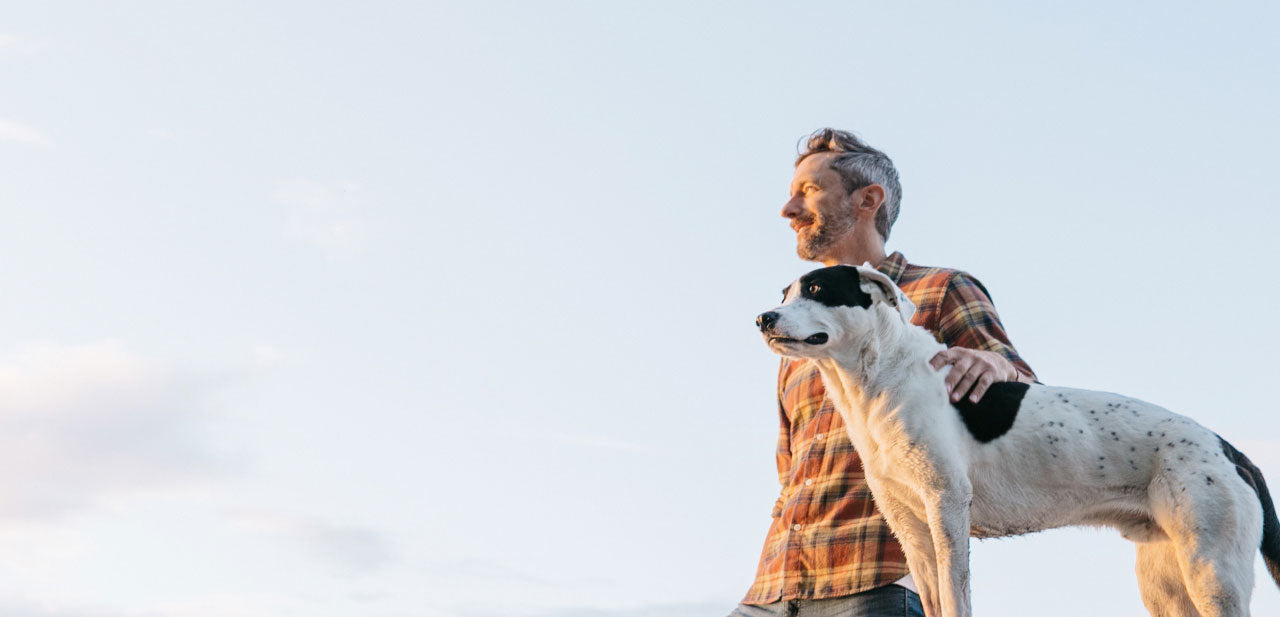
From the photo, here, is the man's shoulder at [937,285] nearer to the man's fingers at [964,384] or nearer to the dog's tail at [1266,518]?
the man's fingers at [964,384]

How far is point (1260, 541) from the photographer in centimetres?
607

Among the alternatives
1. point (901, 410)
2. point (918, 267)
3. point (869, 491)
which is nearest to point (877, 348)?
point (901, 410)

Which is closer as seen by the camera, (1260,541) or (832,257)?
(1260,541)

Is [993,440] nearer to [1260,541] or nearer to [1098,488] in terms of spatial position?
[1098,488]

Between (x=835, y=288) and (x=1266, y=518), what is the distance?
7.44ft

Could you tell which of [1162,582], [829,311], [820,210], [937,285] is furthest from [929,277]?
[1162,582]

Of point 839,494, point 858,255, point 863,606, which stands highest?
point 858,255

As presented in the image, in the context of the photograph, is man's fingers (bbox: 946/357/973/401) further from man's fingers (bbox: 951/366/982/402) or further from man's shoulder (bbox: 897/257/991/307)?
man's shoulder (bbox: 897/257/991/307)

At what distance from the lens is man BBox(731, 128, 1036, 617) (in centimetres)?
682

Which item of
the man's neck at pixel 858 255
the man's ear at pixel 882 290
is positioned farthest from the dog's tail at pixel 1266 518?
the man's neck at pixel 858 255

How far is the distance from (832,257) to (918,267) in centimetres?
54

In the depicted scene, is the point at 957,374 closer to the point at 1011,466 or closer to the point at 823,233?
the point at 1011,466

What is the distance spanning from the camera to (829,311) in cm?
630

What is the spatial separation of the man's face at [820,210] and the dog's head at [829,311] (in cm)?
150
